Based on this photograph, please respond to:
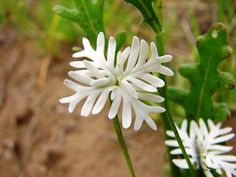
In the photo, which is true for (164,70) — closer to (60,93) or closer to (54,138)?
(54,138)

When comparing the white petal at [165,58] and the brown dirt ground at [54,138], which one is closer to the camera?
the white petal at [165,58]

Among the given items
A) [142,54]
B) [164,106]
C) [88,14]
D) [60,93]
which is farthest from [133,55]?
[60,93]

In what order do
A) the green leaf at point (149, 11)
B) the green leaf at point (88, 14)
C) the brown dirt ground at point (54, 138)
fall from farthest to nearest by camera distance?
the brown dirt ground at point (54, 138) → the green leaf at point (88, 14) → the green leaf at point (149, 11)

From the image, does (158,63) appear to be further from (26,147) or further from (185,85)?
(26,147)

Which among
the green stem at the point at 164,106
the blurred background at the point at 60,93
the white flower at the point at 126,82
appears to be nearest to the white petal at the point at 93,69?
the white flower at the point at 126,82

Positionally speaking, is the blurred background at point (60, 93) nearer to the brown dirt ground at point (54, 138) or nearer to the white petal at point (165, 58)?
the brown dirt ground at point (54, 138)

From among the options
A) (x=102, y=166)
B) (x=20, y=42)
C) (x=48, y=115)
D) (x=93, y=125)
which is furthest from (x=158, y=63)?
(x=20, y=42)
